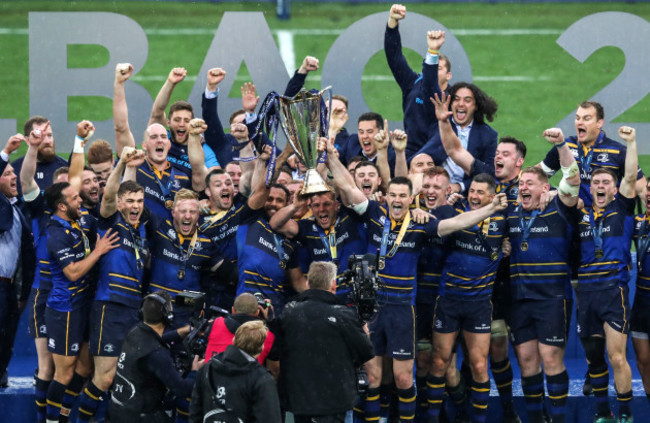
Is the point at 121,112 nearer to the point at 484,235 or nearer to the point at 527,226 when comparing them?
the point at 484,235

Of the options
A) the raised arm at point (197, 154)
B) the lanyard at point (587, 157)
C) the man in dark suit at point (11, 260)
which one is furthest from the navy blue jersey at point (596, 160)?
the man in dark suit at point (11, 260)

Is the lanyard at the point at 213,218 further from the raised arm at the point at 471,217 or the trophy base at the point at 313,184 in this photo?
the raised arm at the point at 471,217

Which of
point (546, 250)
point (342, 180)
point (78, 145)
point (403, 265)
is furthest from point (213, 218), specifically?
point (546, 250)

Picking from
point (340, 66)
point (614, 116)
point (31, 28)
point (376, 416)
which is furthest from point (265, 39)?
point (376, 416)

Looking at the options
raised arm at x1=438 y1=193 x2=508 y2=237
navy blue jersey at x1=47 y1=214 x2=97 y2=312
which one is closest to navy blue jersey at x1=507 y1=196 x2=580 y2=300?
raised arm at x1=438 y1=193 x2=508 y2=237

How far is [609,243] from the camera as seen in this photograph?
8.32 meters

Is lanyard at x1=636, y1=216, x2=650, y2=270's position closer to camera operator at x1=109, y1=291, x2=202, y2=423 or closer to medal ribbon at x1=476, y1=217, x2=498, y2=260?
medal ribbon at x1=476, y1=217, x2=498, y2=260

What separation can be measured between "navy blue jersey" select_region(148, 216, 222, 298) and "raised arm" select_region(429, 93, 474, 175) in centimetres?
186

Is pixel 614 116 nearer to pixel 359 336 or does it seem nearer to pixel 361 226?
pixel 361 226

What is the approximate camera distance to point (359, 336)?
7109 millimetres

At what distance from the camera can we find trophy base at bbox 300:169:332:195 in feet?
25.6

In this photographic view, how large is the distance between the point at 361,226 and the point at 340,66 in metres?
4.66

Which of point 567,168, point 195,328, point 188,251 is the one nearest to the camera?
point 195,328

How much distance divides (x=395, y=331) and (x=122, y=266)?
1918 mm
